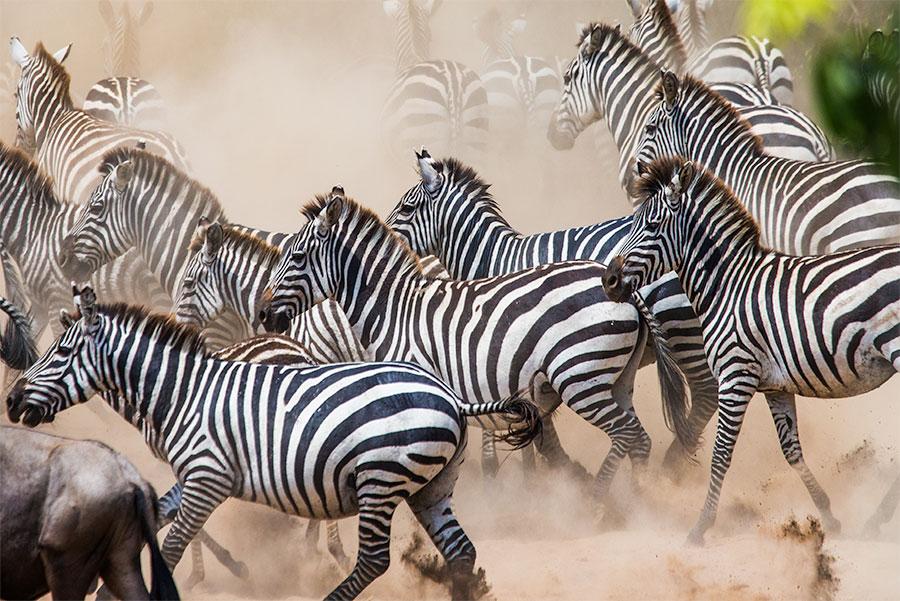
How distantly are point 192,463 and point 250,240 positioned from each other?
2.31 meters

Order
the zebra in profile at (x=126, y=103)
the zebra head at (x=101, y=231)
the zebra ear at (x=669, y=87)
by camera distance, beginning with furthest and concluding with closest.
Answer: the zebra in profile at (x=126, y=103) → the zebra head at (x=101, y=231) → the zebra ear at (x=669, y=87)

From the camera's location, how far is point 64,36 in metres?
18.1

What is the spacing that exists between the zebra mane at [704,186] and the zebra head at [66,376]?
3188mm

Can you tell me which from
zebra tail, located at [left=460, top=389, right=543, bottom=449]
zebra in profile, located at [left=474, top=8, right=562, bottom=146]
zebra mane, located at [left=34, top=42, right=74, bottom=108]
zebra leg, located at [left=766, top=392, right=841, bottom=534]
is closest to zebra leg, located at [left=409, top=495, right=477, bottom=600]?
zebra tail, located at [left=460, top=389, right=543, bottom=449]

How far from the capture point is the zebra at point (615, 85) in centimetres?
1019

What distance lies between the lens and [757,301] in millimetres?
6734

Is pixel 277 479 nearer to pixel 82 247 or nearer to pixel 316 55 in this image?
pixel 82 247

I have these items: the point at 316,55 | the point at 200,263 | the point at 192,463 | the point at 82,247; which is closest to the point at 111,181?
the point at 82,247

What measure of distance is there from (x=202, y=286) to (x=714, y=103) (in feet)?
12.6

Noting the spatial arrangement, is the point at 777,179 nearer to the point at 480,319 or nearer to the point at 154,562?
the point at 480,319

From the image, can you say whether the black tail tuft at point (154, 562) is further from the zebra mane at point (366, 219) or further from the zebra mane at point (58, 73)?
the zebra mane at point (58, 73)

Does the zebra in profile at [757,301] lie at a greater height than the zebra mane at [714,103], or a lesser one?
lesser

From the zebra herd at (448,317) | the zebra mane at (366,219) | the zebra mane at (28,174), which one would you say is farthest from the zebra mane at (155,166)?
the zebra mane at (366,219)

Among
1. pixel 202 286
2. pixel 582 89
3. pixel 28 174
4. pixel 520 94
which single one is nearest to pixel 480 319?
pixel 202 286
